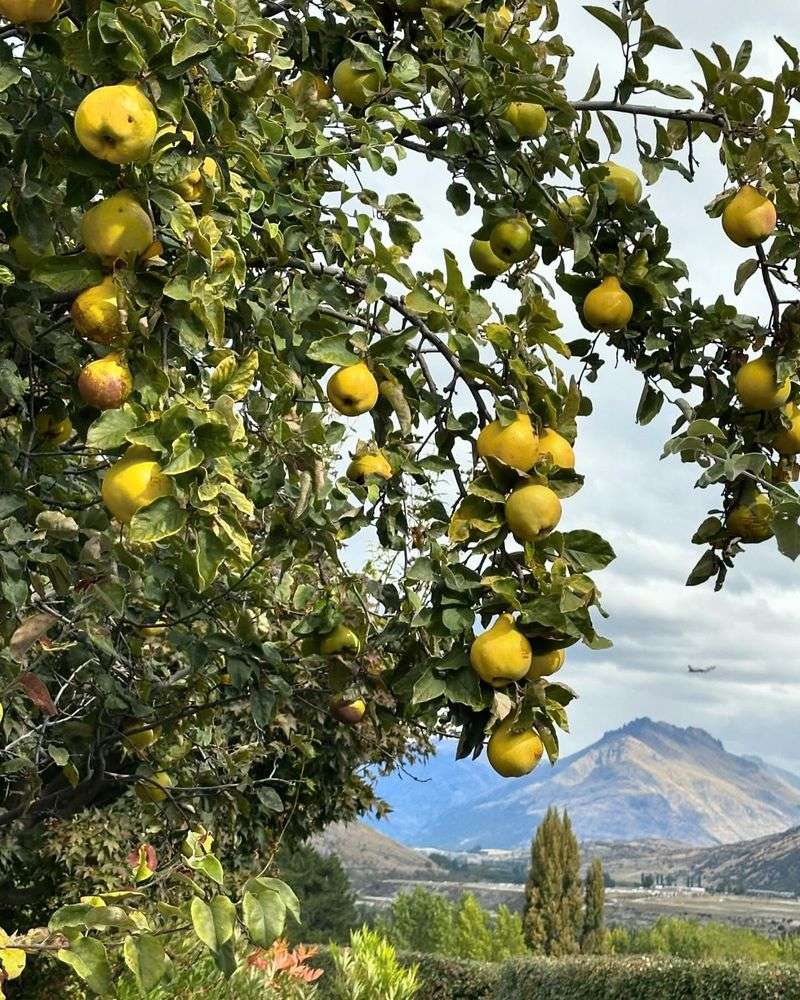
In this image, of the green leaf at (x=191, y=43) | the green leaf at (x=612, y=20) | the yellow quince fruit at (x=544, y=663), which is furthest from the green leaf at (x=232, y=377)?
the green leaf at (x=612, y=20)

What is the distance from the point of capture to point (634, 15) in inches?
107

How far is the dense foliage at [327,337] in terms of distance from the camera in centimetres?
184

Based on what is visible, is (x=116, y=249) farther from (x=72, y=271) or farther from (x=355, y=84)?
(x=355, y=84)

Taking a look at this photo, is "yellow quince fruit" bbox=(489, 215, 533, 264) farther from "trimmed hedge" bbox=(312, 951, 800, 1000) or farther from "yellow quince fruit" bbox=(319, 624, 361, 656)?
"trimmed hedge" bbox=(312, 951, 800, 1000)

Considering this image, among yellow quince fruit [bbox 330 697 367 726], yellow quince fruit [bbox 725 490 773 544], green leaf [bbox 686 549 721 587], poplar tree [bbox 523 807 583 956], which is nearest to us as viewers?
yellow quince fruit [bbox 725 490 773 544]

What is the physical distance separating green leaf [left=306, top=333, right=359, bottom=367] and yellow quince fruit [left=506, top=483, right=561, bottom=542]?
24.0 inches

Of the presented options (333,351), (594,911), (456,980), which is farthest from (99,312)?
(594,911)

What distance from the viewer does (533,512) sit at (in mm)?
2023

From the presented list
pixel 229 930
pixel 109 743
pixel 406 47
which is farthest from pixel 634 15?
pixel 109 743

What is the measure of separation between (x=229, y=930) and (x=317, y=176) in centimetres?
198

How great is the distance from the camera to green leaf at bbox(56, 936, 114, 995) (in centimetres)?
209

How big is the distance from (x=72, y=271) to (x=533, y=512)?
3.03 feet

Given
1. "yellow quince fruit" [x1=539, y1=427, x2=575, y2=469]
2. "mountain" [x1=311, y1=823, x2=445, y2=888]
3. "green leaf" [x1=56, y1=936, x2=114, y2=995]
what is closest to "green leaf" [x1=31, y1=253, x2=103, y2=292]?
"yellow quince fruit" [x1=539, y1=427, x2=575, y2=469]

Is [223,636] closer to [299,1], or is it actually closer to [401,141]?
[401,141]
